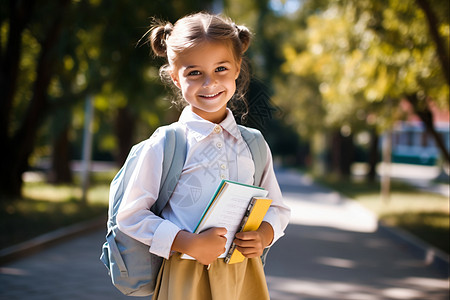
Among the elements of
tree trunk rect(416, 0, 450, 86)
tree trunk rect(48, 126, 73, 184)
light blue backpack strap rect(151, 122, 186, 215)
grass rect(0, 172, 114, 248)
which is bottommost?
grass rect(0, 172, 114, 248)

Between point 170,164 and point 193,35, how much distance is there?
49cm

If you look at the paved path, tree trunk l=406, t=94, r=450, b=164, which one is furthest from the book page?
tree trunk l=406, t=94, r=450, b=164

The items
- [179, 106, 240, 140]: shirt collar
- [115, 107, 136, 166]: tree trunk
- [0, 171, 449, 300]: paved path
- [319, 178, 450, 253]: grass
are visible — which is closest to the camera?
[179, 106, 240, 140]: shirt collar

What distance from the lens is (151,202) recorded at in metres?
2.19

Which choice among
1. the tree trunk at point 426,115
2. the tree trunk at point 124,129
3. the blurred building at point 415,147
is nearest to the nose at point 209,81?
the tree trunk at point 426,115

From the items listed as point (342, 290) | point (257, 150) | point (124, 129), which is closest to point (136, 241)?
point (257, 150)

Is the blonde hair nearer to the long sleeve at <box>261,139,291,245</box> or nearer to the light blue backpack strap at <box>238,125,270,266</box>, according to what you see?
the light blue backpack strap at <box>238,125,270,266</box>

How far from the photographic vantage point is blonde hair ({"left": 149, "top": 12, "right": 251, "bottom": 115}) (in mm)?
2256

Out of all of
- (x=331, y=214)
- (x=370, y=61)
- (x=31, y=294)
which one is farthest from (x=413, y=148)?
(x=31, y=294)

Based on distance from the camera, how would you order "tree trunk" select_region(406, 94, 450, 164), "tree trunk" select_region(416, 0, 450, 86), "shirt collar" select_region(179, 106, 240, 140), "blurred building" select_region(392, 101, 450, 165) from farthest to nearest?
1. "blurred building" select_region(392, 101, 450, 165)
2. "tree trunk" select_region(406, 94, 450, 164)
3. "tree trunk" select_region(416, 0, 450, 86)
4. "shirt collar" select_region(179, 106, 240, 140)

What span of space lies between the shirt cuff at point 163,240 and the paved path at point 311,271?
12.9ft

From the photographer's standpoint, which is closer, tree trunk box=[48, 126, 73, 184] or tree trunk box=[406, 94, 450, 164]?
tree trunk box=[406, 94, 450, 164]

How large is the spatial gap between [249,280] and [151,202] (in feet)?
1.74

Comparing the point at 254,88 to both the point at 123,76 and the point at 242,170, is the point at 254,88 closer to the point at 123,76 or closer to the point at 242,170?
the point at 242,170
